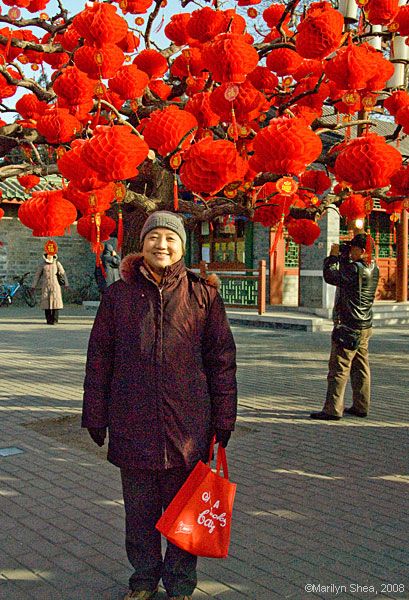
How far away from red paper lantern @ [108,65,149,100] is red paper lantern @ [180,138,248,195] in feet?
5.02

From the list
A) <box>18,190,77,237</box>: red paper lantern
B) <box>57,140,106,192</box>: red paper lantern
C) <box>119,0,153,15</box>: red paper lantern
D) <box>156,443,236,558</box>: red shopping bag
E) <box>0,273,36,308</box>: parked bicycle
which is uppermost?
<box>119,0,153,15</box>: red paper lantern

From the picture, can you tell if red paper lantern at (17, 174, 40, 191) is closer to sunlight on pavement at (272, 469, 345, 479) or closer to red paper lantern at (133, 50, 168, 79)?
red paper lantern at (133, 50, 168, 79)

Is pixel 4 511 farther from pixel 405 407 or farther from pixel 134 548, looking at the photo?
pixel 405 407

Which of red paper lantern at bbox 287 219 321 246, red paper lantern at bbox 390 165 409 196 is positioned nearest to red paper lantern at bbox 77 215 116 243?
red paper lantern at bbox 287 219 321 246

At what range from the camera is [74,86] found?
5398mm

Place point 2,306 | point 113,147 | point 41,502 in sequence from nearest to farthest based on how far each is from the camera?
point 113,147, point 41,502, point 2,306

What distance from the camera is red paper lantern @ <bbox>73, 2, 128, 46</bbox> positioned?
16.2ft

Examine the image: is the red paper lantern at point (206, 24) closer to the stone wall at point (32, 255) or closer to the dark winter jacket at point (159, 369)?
the dark winter jacket at point (159, 369)

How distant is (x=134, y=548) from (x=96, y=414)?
68 centimetres

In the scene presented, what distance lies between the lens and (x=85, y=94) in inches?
214

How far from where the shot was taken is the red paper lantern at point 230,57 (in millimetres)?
4535

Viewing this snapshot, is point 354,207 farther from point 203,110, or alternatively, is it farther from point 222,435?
point 222,435

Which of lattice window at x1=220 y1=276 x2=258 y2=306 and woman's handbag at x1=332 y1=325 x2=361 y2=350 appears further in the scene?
lattice window at x1=220 y1=276 x2=258 y2=306

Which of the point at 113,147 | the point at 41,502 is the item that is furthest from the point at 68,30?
the point at 41,502
